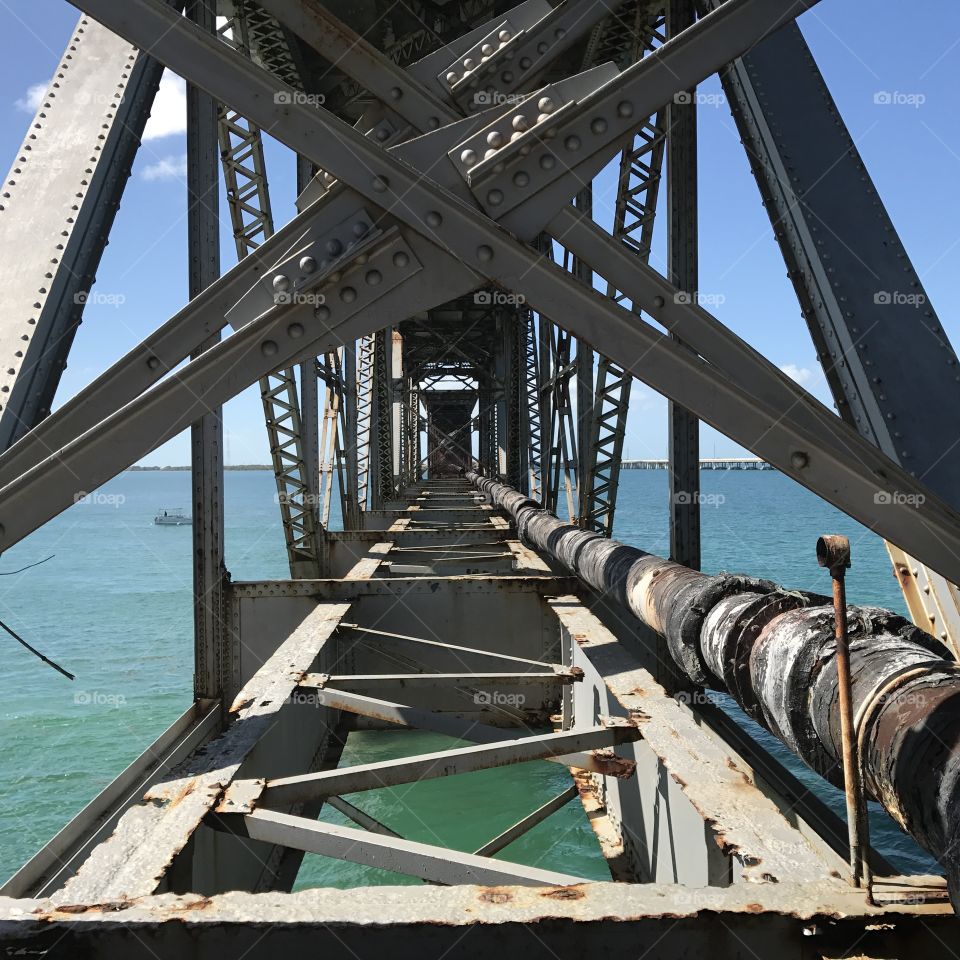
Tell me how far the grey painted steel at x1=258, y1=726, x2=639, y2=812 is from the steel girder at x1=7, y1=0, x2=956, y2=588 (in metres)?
1.77

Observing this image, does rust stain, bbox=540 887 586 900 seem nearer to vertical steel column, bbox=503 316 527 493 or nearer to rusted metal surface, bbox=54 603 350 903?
rusted metal surface, bbox=54 603 350 903

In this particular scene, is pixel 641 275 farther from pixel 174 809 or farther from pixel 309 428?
pixel 309 428

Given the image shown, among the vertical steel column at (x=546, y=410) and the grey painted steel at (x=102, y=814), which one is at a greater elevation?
the vertical steel column at (x=546, y=410)

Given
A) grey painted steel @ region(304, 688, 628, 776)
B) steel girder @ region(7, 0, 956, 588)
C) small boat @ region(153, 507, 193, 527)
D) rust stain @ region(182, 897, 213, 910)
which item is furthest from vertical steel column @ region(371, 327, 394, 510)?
small boat @ region(153, 507, 193, 527)

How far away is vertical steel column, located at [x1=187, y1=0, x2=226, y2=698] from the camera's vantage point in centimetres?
636

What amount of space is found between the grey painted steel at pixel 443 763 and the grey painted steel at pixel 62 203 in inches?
90.8

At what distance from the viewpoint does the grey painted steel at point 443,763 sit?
379cm

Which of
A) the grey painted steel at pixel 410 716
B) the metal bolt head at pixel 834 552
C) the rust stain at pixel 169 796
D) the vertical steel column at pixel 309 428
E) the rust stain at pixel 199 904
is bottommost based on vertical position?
the grey painted steel at pixel 410 716

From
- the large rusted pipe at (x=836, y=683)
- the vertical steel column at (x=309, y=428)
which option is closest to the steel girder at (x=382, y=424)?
the vertical steel column at (x=309, y=428)

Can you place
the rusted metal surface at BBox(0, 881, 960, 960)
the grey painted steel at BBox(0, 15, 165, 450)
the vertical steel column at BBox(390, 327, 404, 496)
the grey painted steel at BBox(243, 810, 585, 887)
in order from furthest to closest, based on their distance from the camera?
the vertical steel column at BBox(390, 327, 404, 496)
the grey painted steel at BBox(0, 15, 165, 450)
the grey painted steel at BBox(243, 810, 585, 887)
the rusted metal surface at BBox(0, 881, 960, 960)

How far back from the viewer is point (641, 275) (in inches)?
127

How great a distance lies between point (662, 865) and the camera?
411 centimetres

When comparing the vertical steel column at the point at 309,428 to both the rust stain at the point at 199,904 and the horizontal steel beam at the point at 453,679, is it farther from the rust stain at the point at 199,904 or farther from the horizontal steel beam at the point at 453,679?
the rust stain at the point at 199,904

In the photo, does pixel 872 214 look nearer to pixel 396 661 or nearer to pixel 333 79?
pixel 396 661
